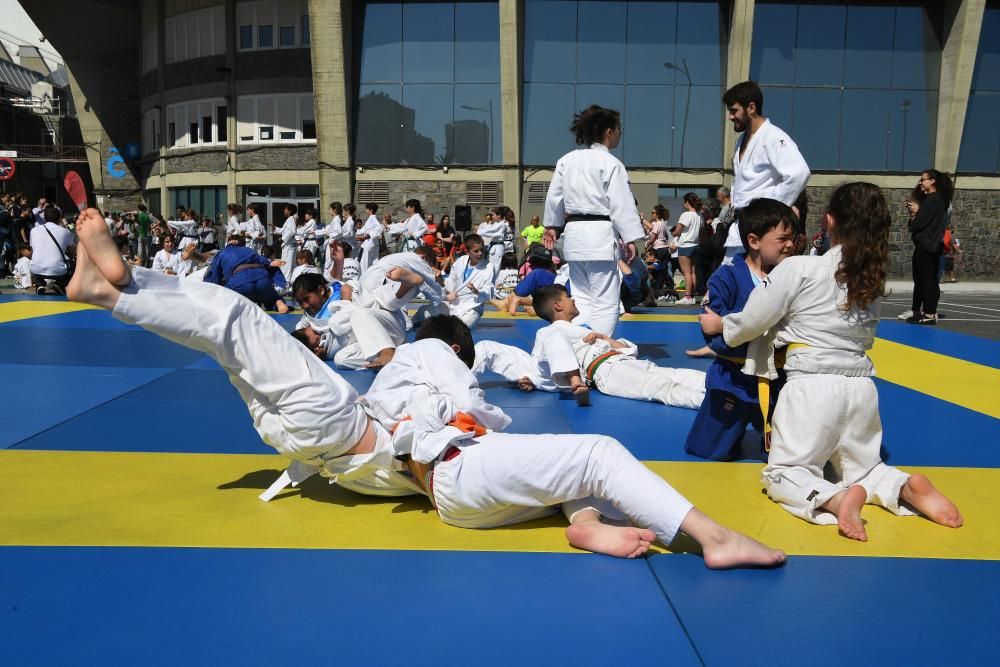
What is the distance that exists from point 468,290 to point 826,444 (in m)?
5.82

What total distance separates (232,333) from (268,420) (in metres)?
0.37

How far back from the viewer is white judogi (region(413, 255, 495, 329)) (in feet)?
24.9

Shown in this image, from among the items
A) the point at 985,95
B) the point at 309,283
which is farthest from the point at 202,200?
the point at 985,95

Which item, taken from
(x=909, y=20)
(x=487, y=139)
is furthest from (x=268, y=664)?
(x=909, y=20)

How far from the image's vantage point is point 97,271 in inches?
113

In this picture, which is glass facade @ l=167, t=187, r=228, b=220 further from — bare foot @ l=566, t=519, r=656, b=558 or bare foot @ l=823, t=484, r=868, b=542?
bare foot @ l=823, t=484, r=868, b=542

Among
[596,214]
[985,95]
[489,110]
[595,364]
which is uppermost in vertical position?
[985,95]

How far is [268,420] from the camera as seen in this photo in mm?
3057

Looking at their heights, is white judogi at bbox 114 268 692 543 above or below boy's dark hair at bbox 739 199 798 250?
below

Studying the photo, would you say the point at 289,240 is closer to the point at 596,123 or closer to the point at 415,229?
the point at 415,229

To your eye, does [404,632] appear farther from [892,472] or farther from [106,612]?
[892,472]

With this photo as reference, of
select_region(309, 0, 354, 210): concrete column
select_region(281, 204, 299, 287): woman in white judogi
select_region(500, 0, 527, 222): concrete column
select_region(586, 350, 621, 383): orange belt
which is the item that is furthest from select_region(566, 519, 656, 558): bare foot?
select_region(309, 0, 354, 210): concrete column

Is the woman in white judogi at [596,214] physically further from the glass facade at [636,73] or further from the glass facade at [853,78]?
the glass facade at [853,78]

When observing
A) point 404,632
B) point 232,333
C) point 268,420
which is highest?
point 232,333
